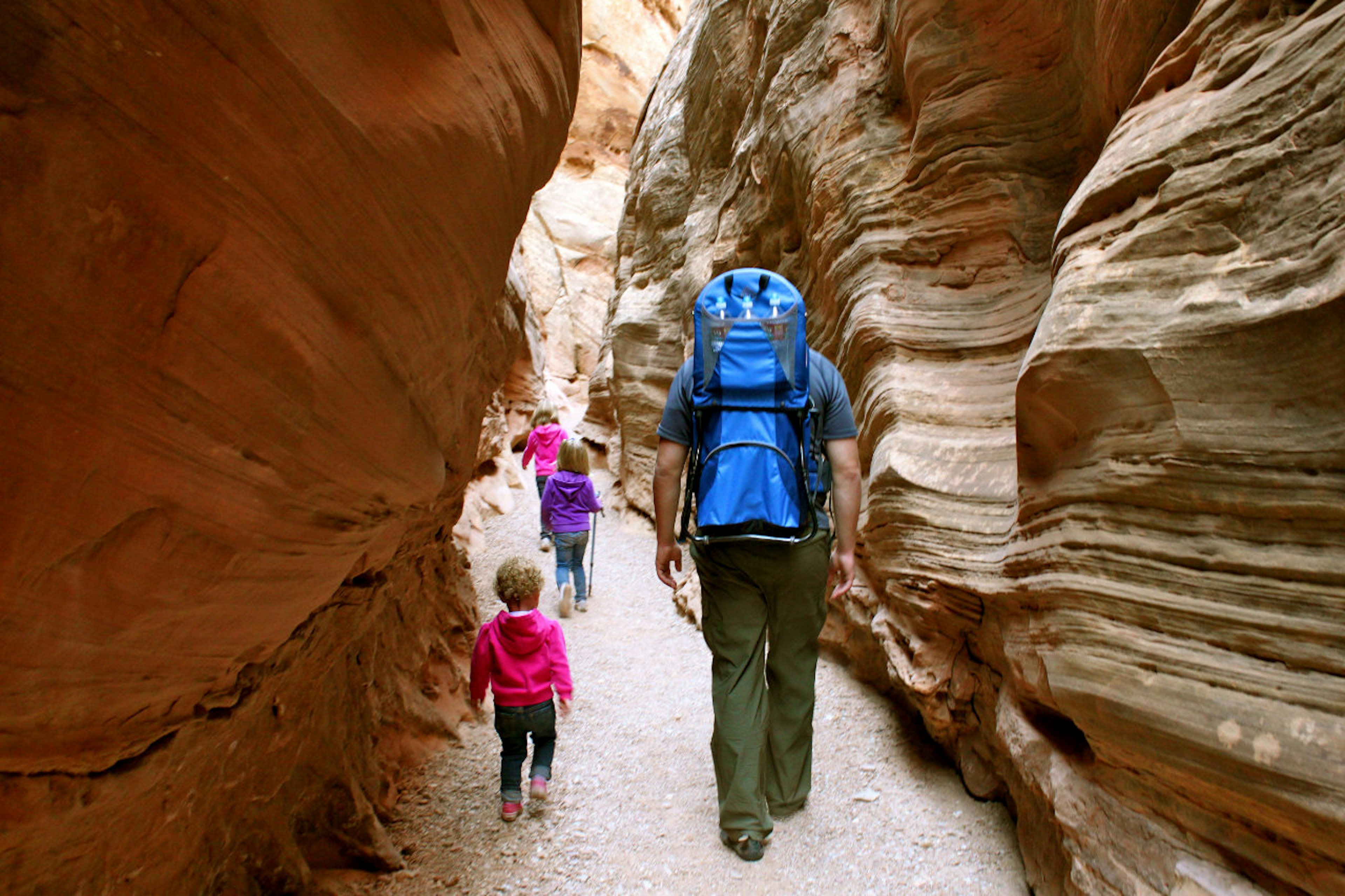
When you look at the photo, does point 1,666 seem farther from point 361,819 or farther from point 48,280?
point 361,819

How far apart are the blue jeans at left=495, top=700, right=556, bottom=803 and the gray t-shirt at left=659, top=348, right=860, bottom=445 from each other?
1430 mm

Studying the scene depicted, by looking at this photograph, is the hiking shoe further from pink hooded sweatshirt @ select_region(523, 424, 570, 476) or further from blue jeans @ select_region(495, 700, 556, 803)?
pink hooded sweatshirt @ select_region(523, 424, 570, 476)

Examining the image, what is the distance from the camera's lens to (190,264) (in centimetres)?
141

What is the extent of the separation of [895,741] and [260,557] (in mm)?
3354

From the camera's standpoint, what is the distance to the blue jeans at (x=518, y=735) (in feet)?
11.3

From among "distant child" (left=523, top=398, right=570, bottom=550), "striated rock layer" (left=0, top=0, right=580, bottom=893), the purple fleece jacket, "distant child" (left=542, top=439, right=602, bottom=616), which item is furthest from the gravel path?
"distant child" (left=523, top=398, right=570, bottom=550)

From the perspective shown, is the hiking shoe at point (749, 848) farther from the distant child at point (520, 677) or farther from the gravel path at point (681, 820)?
the distant child at point (520, 677)

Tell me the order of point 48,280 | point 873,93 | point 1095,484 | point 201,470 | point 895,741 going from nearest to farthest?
point 48,280
point 201,470
point 1095,484
point 895,741
point 873,93

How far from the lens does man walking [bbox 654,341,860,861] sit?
3.11 m

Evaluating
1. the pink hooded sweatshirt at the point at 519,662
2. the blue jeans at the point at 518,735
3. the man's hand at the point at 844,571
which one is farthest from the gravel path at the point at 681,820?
the man's hand at the point at 844,571

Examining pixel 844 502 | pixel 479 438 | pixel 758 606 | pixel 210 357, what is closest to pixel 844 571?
pixel 844 502

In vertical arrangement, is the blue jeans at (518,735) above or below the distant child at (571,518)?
below

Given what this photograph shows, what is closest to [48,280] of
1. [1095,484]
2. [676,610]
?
[1095,484]

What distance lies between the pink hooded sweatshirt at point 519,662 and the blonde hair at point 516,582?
90 mm
